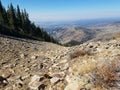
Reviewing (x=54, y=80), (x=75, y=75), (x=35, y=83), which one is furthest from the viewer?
(x=35, y=83)

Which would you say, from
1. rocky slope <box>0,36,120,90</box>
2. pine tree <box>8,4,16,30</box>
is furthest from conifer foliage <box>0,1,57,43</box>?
rocky slope <box>0,36,120,90</box>

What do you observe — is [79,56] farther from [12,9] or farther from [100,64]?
[12,9]

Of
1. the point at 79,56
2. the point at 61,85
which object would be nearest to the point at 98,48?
the point at 79,56

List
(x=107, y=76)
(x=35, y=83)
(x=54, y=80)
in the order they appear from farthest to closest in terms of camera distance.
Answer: (x=35, y=83), (x=54, y=80), (x=107, y=76)

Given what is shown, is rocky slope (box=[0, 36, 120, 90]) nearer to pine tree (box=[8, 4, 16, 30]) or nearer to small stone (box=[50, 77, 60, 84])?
small stone (box=[50, 77, 60, 84])

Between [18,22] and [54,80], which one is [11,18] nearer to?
[18,22]

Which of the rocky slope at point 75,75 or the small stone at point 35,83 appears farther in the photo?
the small stone at point 35,83

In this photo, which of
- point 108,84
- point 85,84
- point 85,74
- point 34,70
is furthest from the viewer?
point 34,70

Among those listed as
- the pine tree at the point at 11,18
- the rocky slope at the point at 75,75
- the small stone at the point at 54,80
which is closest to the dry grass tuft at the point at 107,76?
the rocky slope at the point at 75,75

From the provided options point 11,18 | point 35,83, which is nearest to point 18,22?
point 11,18

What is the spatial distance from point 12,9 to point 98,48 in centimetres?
8176

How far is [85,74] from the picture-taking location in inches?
395

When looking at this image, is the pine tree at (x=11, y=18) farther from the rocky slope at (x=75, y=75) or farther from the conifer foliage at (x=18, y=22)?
the rocky slope at (x=75, y=75)

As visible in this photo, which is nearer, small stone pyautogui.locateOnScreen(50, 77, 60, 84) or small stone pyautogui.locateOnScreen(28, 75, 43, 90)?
small stone pyautogui.locateOnScreen(28, 75, 43, 90)
